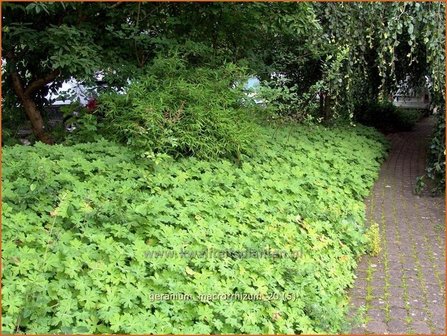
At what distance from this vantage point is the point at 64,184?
12.6 ft

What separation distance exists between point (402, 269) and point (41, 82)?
15.9 ft

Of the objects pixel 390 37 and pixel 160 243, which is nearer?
pixel 160 243

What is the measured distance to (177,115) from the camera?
200 inches

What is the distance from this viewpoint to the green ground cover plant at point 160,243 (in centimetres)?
273

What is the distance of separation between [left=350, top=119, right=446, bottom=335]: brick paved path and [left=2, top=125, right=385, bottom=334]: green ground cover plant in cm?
19

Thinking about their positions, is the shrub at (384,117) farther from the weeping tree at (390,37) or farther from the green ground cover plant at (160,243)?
the green ground cover plant at (160,243)

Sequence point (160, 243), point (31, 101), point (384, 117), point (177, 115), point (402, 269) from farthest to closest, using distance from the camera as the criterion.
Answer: point (384, 117) < point (31, 101) < point (177, 115) < point (402, 269) < point (160, 243)

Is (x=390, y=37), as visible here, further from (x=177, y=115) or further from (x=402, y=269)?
(x=402, y=269)

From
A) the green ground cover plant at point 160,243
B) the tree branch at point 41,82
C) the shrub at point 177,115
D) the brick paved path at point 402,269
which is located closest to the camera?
the green ground cover plant at point 160,243

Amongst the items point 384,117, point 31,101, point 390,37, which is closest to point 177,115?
point 31,101

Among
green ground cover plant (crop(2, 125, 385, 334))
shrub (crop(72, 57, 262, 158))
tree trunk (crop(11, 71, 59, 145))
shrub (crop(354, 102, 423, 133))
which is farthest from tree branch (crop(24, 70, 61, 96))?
shrub (crop(354, 102, 423, 133))

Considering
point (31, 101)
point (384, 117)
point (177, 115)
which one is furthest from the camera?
point (384, 117)

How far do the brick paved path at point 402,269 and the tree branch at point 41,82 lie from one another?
4.31 m

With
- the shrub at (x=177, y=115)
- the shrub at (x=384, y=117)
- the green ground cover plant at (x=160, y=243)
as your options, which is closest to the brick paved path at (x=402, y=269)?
the green ground cover plant at (x=160, y=243)
